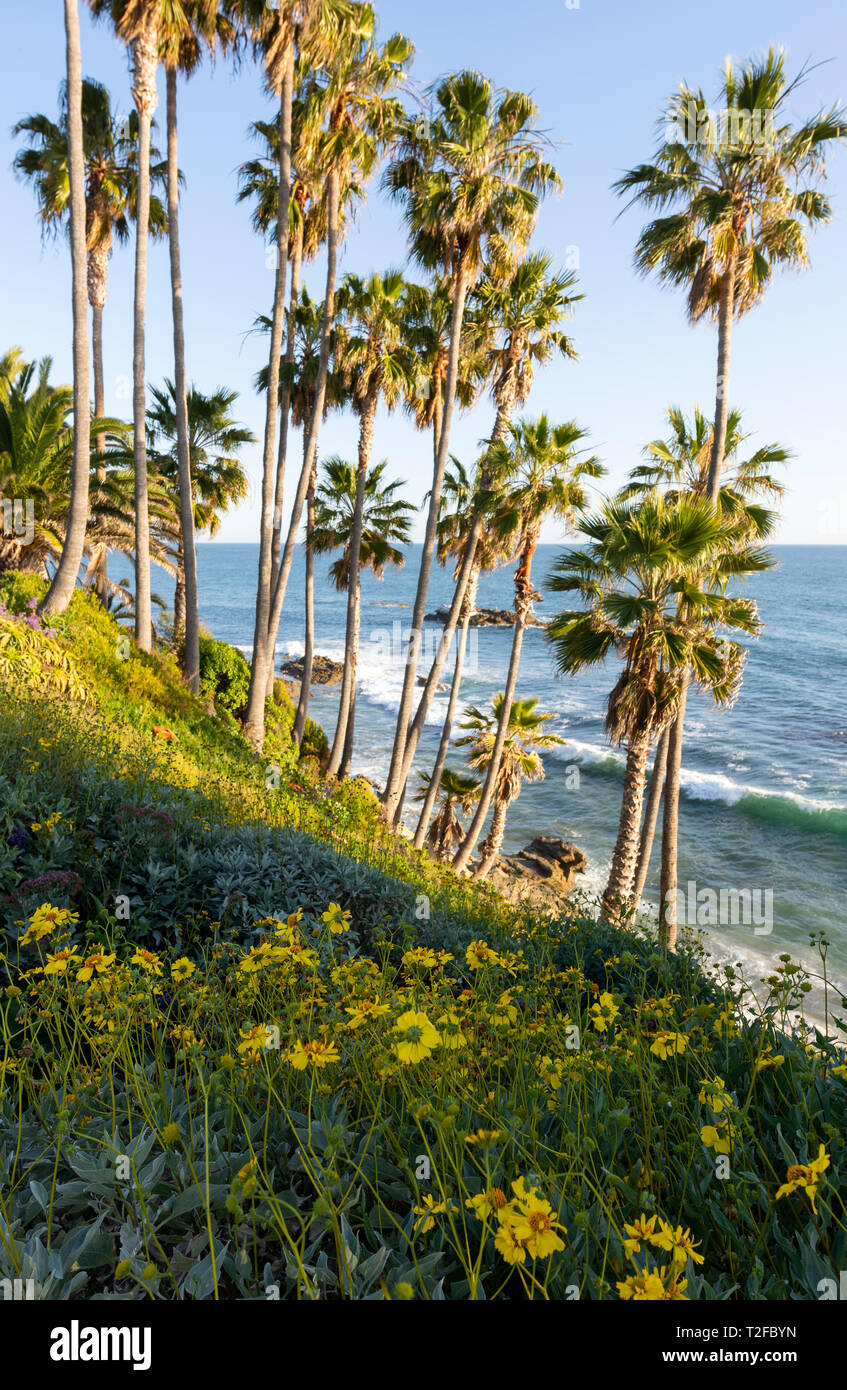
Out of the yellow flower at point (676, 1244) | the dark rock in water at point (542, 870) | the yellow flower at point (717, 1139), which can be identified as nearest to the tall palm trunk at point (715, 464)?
the dark rock in water at point (542, 870)

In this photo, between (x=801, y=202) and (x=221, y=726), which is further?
(x=221, y=726)

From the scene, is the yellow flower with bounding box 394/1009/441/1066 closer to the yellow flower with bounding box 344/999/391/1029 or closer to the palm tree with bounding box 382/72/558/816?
the yellow flower with bounding box 344/999/391/1029

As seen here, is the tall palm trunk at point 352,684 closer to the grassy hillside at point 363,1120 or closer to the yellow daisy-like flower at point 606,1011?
the grassy hillside at point 363,1120

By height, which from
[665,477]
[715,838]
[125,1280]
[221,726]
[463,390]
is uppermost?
[463,390]

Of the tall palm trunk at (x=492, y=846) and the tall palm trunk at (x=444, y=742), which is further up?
the tall palm trunk at (x=444, y=742)

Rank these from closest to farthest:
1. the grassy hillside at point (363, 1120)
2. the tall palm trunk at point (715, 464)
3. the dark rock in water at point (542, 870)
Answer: the grassy hillside at point (363, 1120) → the tall palm trunk at point (715, 464) → the dark rock in water at point (542, 870)

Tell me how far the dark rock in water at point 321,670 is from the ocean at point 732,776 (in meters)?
1.67

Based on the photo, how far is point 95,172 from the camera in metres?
18.3

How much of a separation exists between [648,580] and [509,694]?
16.7 feet

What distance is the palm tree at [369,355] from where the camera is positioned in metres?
16.6

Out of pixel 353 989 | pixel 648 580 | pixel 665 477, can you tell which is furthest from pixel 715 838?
pixel 353 989

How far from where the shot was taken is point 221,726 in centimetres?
1491

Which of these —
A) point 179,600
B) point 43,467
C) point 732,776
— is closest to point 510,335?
point 43,467
